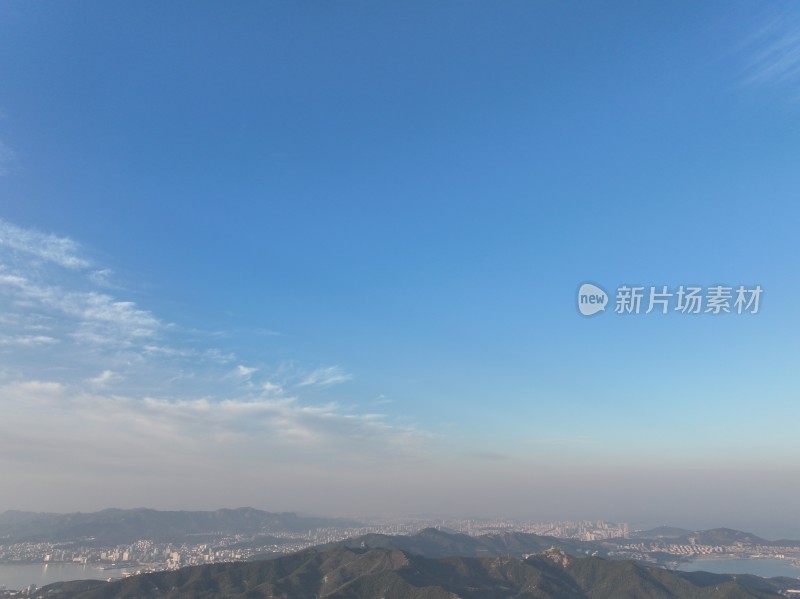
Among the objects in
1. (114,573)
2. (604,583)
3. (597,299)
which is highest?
(597,299)

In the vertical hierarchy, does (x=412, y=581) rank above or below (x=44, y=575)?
above

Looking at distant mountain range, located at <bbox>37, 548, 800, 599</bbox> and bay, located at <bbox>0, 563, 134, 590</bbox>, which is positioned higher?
distant mountain range, located at <bbox>37, 548, 800, 599</bbox>

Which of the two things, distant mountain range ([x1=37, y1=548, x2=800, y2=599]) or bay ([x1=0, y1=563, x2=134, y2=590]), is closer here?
distant mountain range ([x1=37, y1=548, x2=800, y2=599])

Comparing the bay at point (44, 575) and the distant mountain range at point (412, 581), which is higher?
the distant mountain range at point (412, 581)

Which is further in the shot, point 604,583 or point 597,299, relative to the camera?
point 604,583

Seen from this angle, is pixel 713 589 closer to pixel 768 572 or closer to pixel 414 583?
pixel 414 583

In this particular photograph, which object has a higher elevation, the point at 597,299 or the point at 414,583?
the point at 597,299

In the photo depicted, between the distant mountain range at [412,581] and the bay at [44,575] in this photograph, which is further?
the bay at [44,575]

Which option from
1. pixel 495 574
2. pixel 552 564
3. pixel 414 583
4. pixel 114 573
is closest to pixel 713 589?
pixel 552 564
